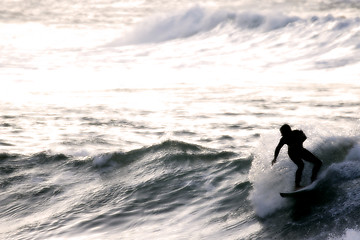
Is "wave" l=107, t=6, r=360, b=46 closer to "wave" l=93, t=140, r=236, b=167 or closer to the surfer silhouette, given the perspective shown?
"wave" l=93, t=140, r=236, b=167

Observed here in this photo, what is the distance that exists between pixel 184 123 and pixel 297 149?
391 inches

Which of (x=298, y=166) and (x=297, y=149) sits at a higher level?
(x=297, y=149)

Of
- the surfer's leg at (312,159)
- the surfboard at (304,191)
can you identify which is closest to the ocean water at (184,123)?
the surfboard at (304,191)

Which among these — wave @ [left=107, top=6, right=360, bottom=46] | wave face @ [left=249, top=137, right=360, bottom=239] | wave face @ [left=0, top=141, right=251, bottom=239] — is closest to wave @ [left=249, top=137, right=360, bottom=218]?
wave face @ [left=249, top=137, right=360, bottom=239]

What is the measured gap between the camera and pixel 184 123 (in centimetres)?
2223

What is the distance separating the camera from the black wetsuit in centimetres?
1245

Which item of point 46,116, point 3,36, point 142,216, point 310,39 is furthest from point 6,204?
point 3,36

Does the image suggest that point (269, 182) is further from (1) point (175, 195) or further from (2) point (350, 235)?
(2) point (350, 235)

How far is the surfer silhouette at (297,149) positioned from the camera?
12.4m

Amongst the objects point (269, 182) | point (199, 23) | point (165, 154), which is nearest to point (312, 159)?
point (269, 182)

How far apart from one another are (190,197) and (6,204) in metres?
4.35

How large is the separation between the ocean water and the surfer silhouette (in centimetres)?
63

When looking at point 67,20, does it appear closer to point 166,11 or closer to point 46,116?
point 166,11

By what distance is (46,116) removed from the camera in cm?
2441
